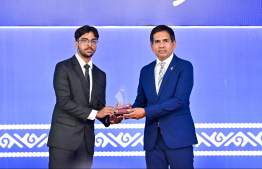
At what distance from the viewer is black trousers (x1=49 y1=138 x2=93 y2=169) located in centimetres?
343

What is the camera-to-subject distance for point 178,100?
3264mm

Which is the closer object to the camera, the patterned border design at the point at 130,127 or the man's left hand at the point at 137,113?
the man's left hand at the point at 137,113

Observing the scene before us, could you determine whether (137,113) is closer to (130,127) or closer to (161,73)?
(161,73)

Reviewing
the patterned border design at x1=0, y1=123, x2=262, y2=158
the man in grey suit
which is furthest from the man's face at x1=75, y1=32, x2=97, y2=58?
the patterned border design at x1=0, y1=123, x2=262, y2=158

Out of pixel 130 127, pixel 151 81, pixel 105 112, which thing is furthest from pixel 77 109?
pixel 130 127

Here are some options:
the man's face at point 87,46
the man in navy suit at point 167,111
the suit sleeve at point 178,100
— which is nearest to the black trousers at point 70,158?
the man in navy suit at point 167,111

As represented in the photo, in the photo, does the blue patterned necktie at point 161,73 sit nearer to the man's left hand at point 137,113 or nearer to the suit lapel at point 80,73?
the man's left hand at point 137,113

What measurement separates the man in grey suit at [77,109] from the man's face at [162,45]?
0.70 meters

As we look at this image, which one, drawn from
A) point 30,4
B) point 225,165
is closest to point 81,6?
point 30,4

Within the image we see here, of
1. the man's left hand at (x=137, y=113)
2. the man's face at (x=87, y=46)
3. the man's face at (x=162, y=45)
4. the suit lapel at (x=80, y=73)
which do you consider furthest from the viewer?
the man's face at (x=87, y=46)

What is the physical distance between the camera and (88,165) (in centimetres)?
361

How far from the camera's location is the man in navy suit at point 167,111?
3225 mm

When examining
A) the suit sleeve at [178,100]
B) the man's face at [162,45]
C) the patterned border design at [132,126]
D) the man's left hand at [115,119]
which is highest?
the man's face at [162,45]

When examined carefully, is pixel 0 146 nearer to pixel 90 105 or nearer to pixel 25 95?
pixel 25 95
